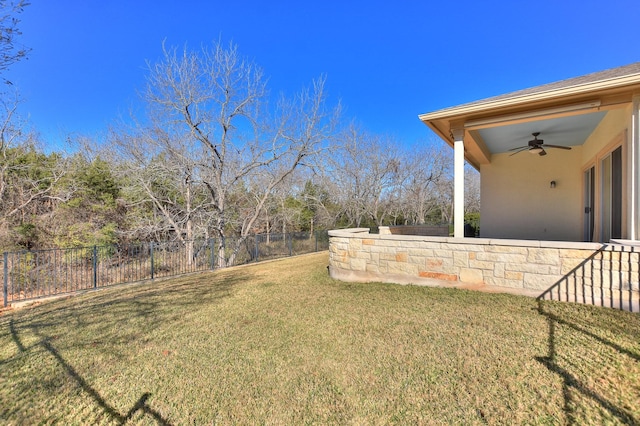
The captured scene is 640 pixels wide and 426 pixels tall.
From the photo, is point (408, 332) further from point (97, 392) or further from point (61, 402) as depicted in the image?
point (61, 402)

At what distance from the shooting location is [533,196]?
26.6 ft

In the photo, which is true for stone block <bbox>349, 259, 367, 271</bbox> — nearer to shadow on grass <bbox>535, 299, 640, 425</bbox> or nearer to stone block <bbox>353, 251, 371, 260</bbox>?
stone block <bbox>353, 251, 371, 260</bbox>

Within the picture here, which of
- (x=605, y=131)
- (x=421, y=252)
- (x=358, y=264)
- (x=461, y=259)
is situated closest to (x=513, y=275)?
(x=461, y=259)

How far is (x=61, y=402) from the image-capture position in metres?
2.23

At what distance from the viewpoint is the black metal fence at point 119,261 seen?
737 centimetres

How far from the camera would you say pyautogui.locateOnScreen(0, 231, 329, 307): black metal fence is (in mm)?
7371

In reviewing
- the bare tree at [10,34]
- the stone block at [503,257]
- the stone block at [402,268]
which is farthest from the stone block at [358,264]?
the bare tree at [10,34]

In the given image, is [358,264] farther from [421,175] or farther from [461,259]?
[421,175]

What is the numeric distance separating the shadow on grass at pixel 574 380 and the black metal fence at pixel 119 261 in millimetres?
8157

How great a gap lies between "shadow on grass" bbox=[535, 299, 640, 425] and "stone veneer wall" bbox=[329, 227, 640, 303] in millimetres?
978

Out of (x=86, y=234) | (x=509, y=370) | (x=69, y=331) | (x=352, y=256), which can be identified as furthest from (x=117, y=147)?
(x=509, y=370)

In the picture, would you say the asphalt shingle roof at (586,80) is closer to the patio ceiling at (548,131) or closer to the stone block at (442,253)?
the patio ceiling at (548,131)

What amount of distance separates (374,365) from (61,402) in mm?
2468

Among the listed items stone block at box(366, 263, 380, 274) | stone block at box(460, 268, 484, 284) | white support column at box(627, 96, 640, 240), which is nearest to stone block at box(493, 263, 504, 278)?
stone block at box(460, 268, 484, 284)
